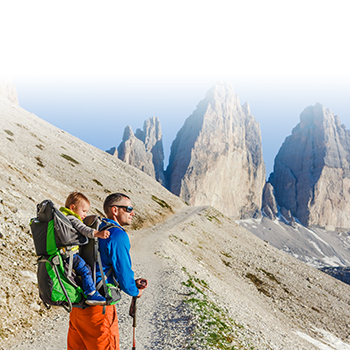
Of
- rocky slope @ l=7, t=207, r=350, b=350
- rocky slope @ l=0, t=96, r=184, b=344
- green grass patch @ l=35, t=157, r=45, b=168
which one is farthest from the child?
green grass patch @ l=35, t=157, r=45, b=168

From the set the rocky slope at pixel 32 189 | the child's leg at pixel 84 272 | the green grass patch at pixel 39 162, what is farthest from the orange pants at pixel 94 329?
the green grass patch at pixel 39 162

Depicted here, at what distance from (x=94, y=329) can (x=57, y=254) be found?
6.54 ft

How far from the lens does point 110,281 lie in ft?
20.6

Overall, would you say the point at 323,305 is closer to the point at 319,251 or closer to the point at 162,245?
the point at 162,245

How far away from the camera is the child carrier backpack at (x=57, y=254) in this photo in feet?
18.3

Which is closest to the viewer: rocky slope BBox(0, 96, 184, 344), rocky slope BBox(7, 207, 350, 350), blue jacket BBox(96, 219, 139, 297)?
blue jacket BBox(96, 219, 139, 297)

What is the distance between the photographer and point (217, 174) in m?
197

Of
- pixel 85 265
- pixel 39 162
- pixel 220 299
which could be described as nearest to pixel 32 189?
pixel 220 299

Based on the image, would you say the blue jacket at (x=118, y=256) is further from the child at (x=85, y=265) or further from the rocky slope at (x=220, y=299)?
the rocky slope at (x=220, y=299)

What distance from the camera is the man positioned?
5883 millimetres

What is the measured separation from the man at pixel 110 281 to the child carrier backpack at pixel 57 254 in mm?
267

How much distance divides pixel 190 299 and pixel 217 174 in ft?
603

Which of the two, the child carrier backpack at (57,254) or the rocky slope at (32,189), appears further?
the rocky slope at (32,189)

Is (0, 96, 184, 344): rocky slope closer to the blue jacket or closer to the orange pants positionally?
the orange pants
